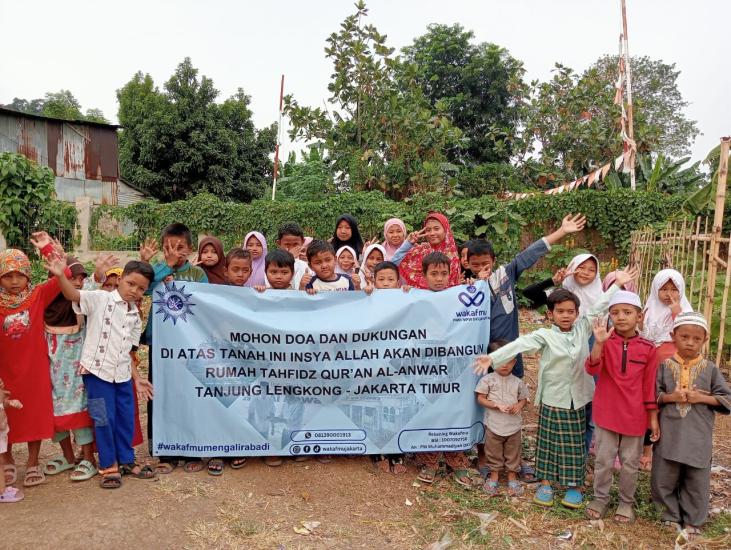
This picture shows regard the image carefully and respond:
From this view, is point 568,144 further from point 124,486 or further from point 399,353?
point 124,486

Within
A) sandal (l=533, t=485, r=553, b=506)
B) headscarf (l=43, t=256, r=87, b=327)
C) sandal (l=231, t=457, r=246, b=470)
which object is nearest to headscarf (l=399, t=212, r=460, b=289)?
sandal (l=533, t=485, r=553, b=506)

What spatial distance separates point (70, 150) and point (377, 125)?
1147 cm

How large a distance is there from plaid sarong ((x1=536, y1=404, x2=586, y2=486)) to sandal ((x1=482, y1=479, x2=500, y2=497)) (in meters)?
0.30

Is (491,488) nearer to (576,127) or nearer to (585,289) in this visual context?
(585,289)

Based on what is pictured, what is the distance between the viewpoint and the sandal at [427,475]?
3615mm

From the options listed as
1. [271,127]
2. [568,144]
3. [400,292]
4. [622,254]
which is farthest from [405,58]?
[400,292]

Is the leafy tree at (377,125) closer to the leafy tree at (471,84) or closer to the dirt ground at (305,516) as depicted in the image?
the leafy tree at (471,84)

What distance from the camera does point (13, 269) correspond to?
10.3ft

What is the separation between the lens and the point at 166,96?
63.3 feet

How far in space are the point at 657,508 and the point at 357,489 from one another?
1.88 metres

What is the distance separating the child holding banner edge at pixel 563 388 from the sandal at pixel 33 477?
292 cm

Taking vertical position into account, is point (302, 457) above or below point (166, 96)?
below

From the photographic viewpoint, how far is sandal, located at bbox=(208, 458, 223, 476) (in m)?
3.62

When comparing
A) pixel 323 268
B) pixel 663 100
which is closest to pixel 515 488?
pixel 323 268
